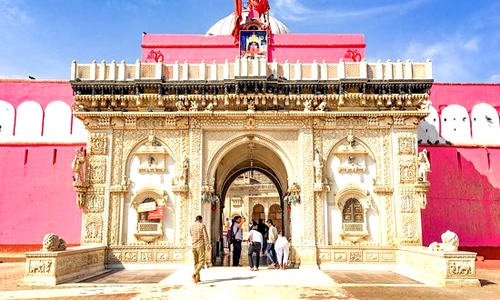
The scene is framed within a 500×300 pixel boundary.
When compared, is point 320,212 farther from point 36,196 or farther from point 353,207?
point 36,196

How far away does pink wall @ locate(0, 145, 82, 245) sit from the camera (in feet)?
52.2

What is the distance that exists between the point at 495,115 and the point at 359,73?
7.20 metres

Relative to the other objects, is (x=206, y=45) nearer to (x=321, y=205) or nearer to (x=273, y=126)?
(x=273, y=126)

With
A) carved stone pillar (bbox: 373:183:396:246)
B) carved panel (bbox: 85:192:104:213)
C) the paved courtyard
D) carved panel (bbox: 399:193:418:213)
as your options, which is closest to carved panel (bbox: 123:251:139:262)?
the paved courtyard

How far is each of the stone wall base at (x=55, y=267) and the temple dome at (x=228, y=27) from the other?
13.9m

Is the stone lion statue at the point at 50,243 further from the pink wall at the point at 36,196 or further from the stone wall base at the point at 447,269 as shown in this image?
the stone wall base at the point at 447,269

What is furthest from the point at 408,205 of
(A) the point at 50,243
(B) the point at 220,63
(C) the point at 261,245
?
(A) the point at 50,243

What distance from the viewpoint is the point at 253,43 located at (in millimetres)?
14930

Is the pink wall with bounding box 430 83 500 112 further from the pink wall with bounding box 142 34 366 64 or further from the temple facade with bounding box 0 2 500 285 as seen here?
the temple facade with bounding box 0 2 500 285

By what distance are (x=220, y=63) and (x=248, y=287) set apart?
952cm

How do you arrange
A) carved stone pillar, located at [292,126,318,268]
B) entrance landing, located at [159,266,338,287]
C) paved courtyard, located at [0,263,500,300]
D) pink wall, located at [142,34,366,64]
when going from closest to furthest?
paved courtyard, located at [0,263,500,300], entrance landing, located at [159,266,338,287], carved stone pillar, located at [292,126,318,268], pink wall, located at [142,34,366,64]

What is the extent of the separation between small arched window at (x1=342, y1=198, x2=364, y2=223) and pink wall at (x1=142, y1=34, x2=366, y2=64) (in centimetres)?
576

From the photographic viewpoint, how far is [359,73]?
13523 mm

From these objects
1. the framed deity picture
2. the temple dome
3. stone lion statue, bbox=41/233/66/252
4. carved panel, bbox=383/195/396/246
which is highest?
the temple dome
